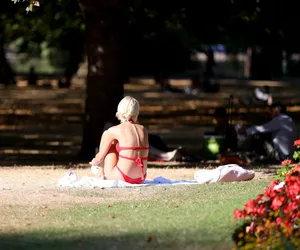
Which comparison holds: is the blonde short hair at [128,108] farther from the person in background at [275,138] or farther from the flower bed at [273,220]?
the person in background at [275,138]

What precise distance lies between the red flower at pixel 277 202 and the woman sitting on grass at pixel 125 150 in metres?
3.82

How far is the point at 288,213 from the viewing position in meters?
9.55

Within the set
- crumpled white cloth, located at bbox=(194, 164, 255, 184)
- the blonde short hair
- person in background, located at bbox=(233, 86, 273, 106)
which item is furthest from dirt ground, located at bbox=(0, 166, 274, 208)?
person in background, located at bbox=(233, 86, 273, 106)

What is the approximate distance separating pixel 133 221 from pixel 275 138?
27.3 ft

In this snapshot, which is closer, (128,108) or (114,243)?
(114,243)

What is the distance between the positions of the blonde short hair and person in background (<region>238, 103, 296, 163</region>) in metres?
5.57

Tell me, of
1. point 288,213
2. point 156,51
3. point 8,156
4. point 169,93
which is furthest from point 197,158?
point 156,51

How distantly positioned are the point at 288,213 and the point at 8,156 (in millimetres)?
12202

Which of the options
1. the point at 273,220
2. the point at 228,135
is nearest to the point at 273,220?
the point at 273,220

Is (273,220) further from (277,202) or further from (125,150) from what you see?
(125,150)

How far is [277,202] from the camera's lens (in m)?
9.57

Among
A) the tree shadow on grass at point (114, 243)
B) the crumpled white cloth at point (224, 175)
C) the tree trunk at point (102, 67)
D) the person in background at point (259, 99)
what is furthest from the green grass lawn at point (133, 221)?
the person in background at point (259, 99)

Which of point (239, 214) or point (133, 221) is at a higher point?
point (239, 214)

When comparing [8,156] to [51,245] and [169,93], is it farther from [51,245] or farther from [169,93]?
[169,93]
